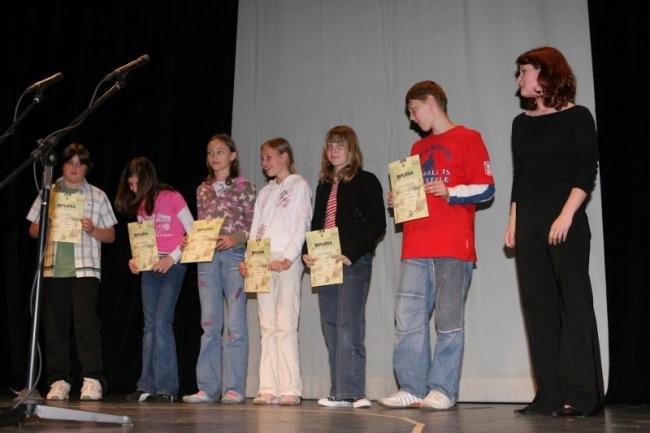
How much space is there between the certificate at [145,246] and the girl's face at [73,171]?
0.55 meters

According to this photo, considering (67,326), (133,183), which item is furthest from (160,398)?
(133,183)

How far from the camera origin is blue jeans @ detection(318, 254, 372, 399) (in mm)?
3764

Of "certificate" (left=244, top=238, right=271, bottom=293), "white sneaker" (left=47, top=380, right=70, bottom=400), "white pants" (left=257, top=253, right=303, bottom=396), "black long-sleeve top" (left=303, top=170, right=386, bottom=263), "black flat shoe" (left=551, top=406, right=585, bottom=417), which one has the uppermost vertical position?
"black long-sleeve top" (left=303, top=170, right=386, bottom=263)

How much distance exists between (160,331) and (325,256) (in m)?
1.30

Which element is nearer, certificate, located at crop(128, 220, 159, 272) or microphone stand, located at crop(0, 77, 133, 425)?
microphone stand, located at crop(0, 77, 133, 425)

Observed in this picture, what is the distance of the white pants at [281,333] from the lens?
410 centimetres

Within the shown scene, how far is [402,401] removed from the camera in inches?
138

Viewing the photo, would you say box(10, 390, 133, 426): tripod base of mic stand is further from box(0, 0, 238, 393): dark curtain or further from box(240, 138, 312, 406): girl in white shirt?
box(0, 0, 238, 393): dark curtain

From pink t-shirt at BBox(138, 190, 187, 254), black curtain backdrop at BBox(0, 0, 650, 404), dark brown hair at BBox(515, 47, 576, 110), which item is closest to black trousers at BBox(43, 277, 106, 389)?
pink t-shirt at BBox(138, 190, 187, 254)

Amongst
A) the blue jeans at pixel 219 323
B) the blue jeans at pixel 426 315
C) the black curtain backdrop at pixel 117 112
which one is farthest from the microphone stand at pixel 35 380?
the black curtain backdrop at pixel 117 112

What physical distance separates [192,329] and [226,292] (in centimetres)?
97

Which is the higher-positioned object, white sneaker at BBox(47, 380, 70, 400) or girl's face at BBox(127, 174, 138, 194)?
girl's face at BBox(127, 174, 138, 194)

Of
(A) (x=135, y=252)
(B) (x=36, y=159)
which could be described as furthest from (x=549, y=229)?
(A) (x=135, y=252)

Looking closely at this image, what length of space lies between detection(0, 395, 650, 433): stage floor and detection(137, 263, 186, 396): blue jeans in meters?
1.16
